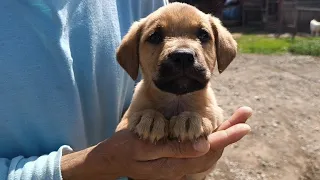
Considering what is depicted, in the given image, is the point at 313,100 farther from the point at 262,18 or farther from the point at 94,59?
the point at 262,18

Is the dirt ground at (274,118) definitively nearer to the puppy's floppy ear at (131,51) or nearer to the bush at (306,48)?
the bush at (306,48)

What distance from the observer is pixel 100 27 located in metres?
2.18

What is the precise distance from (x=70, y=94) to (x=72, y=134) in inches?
7.0

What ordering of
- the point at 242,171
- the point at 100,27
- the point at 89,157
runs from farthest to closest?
the point at 242,171, the point at 100,27, the point at 89,157

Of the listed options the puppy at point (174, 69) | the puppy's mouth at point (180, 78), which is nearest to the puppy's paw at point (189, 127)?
the puppy at point (174, 69)

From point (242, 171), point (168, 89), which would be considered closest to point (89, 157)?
point (168, 89)

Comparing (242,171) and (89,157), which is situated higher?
(89,157)

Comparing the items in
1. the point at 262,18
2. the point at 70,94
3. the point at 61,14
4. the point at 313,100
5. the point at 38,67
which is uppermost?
the point at 61,14

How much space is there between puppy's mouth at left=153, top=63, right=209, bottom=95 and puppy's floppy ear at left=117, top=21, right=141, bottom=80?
0.83 ft

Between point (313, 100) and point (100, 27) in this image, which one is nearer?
point (100, 27)

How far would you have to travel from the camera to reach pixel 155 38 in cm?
244

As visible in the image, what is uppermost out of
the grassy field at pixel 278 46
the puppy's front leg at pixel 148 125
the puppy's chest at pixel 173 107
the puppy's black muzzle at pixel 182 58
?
the puppy's black muzzle at pixel 182 58

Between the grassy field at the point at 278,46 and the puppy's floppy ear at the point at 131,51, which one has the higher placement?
the puppy's floppy ear at the point at 131,51

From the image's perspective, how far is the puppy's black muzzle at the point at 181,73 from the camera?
214 cm
